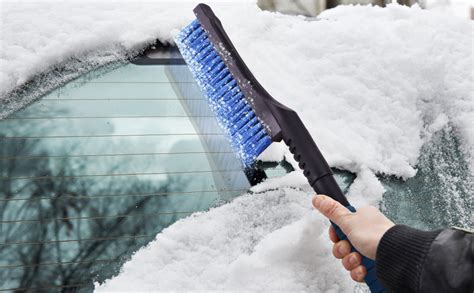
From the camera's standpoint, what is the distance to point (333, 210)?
1.01 metres

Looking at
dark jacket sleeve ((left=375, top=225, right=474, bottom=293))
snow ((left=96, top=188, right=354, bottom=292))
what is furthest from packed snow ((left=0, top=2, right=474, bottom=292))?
dark jacket sleeve ((left=375, top=225, right=474, bottom=293))

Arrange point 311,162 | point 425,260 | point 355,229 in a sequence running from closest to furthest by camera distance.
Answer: point 425,260 < point 355,229 < point 311,162

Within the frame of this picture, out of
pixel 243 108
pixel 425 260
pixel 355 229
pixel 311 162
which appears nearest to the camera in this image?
pixel 425 260

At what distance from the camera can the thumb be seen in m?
0.99

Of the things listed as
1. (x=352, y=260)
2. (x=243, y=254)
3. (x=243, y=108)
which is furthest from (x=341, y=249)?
(x=243, y=108)

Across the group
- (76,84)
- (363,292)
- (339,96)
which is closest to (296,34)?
(339,96)

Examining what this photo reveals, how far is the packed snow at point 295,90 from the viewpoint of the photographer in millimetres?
1027

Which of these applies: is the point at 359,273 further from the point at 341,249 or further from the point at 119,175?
the point at 119,175

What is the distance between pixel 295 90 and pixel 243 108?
0.57 feet

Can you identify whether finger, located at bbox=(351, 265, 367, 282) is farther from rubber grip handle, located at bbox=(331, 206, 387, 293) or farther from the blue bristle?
the blue bristle

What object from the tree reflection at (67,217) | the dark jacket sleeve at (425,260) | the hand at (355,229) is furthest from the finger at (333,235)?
the tree reflection at (67,217)

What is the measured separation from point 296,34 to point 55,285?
90 cm

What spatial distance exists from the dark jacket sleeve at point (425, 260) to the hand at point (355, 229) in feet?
0.16

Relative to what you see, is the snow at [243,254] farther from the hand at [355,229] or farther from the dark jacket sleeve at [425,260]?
the dark jacket sleeve at [425,260]
